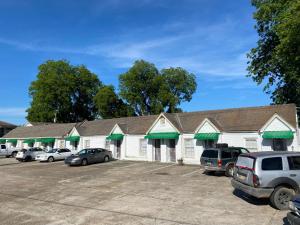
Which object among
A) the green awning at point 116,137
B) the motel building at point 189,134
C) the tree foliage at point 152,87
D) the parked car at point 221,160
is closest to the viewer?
the parked car at point 221,160

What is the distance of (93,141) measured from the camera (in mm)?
38625

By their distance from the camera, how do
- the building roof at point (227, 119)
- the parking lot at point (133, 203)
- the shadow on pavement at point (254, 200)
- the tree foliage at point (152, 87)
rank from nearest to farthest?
the parking lot at point (133, 203), the shadow on pavement at point (254, 200), the building roof at point (227, 119), the tree foliage at point (152, 87)

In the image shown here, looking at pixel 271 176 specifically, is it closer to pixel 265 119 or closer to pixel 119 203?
pixel 119 203

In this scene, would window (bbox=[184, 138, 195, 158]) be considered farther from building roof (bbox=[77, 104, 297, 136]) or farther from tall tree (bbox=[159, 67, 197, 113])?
tall tree (bbox=[159, 67, 197, 113])

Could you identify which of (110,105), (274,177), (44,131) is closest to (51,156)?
(44,131)

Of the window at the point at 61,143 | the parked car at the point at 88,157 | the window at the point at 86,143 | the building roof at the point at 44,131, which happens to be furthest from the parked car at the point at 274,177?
the building roof at the point at 44,131

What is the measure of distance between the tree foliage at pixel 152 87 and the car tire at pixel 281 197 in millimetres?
55442

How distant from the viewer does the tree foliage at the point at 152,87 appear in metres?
67.0

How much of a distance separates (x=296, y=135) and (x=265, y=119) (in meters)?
3.35

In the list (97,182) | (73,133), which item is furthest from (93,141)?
(97,182)

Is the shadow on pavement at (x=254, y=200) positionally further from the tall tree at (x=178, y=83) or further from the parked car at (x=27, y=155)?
the tall tree at (x=178, y=83)

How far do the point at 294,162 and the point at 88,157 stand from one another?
22807 millimetres

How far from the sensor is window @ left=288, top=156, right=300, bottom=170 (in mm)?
11188

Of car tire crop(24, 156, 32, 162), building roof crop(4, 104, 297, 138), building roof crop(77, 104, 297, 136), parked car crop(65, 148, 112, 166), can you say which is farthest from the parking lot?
car tire crop(24, 156, 32, 162)
